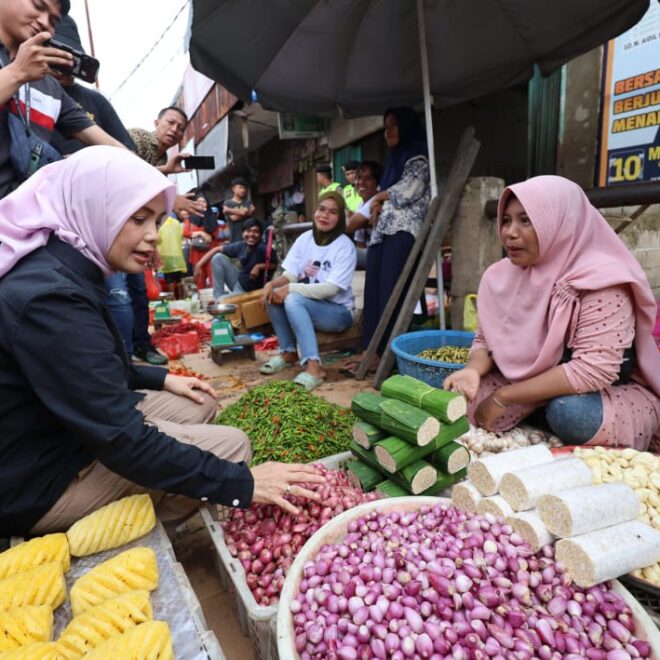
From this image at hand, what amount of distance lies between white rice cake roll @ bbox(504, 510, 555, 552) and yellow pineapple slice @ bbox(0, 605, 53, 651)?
1.31 metres

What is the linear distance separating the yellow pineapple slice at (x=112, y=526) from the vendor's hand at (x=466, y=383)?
4.93 feet

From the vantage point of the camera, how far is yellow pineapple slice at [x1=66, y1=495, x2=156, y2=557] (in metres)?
1.42

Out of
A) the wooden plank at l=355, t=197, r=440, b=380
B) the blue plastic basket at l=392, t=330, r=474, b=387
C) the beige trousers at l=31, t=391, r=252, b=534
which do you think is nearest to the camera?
the beige trousers at l=31, t=391, r=252, b=534

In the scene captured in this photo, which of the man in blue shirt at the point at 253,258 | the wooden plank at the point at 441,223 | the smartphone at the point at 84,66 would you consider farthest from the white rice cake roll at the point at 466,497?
the man in blue shirt at the point at 253,258

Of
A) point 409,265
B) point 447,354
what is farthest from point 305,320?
point 447,354

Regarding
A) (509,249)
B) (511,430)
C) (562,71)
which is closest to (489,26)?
(562,71)

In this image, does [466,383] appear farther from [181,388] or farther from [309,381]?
[309,381]

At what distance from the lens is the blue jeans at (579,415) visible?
1979 mm

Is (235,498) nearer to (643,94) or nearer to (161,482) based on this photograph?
(161,482)

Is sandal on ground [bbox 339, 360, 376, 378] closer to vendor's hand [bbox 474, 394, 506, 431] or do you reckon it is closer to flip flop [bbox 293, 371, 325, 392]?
flip flop [bbox 293, 371, 325, 392]

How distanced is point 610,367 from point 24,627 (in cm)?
224

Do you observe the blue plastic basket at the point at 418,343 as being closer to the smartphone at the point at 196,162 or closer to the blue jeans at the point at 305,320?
the blue jeans at the point at 305,320

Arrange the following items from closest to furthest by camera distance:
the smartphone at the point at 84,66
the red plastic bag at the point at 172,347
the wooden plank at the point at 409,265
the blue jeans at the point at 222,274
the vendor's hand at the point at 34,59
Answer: the vendor's hand at the point at 34,59 → the smartphone at the point at 84,66 → the wooden plank at the point at 409,265 → the red plastic bag at the point at 172,347 → the blue jeans at the point at 222,274

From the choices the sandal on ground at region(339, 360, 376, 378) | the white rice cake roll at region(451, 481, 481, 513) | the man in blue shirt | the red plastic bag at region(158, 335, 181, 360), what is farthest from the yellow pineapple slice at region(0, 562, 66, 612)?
the man in blue shirt
